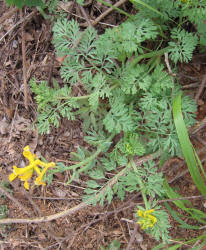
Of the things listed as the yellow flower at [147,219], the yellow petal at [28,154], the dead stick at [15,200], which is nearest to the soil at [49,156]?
the dead stick at [15,200]

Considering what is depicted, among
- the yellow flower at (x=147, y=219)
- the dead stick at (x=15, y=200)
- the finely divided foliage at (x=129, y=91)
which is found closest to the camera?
the yellow flower at (x=147, y=219)

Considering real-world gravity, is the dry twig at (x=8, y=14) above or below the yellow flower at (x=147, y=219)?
above

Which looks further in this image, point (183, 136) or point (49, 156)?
A: point (49, 156)

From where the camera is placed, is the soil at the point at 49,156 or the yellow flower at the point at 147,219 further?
the soil at the point at 49,156

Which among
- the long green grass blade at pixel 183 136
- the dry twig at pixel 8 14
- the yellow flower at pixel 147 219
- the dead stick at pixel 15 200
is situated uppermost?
the dry twig at pixel 8 14

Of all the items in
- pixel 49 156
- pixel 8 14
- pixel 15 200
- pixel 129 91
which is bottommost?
pixel 15 200

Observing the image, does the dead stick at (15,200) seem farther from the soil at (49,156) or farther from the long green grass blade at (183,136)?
the long green grass blade at (183,136)

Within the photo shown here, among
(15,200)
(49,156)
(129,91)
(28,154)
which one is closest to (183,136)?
(129,91)

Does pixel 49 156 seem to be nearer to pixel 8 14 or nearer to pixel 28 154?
pixel 28 154

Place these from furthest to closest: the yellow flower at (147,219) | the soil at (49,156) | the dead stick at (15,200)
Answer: the dead stick at (15,200) < the soil at (49,156) < the yellow flower at (147,219)
